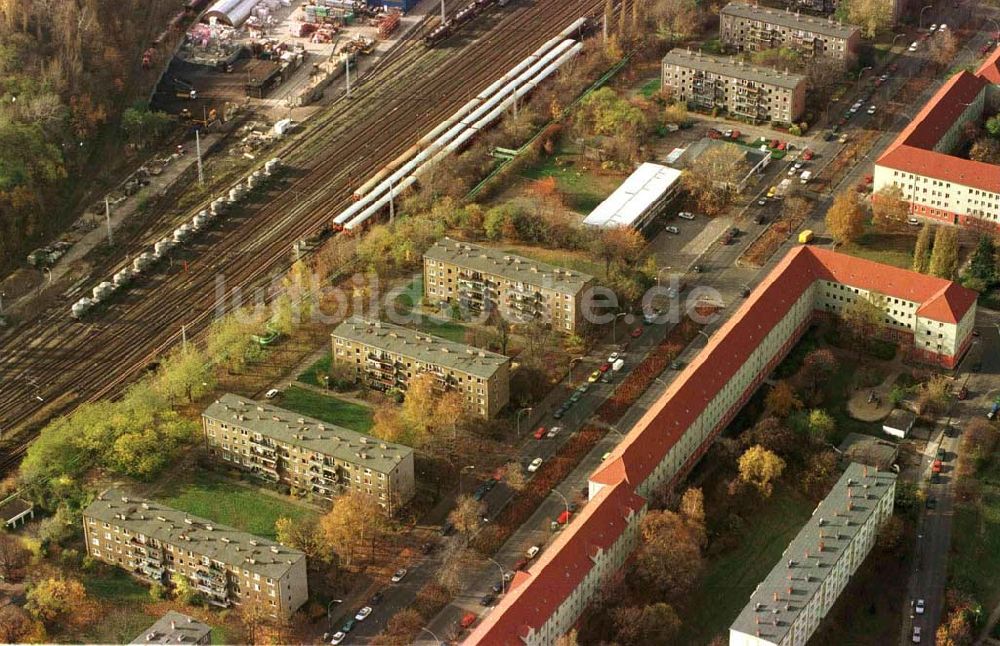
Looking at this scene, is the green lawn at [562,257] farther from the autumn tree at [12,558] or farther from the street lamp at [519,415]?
the autumn tree at [12,558]

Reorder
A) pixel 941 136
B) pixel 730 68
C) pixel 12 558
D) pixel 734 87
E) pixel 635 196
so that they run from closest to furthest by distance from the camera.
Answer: pixel 12 558, pixel 635 196, pixel 941 136, pixel 734 87, pixel 730 68

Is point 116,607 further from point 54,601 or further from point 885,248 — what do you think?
point 885,248

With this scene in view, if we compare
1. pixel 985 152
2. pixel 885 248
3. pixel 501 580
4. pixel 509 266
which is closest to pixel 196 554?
pixel 501 580

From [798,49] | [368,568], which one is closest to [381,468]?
[368,568]

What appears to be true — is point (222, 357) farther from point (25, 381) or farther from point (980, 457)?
point (980, 457)

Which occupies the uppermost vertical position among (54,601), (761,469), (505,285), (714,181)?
(714,181)

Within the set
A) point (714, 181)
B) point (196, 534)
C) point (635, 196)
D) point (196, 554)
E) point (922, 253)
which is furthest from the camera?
point (714, 181)
